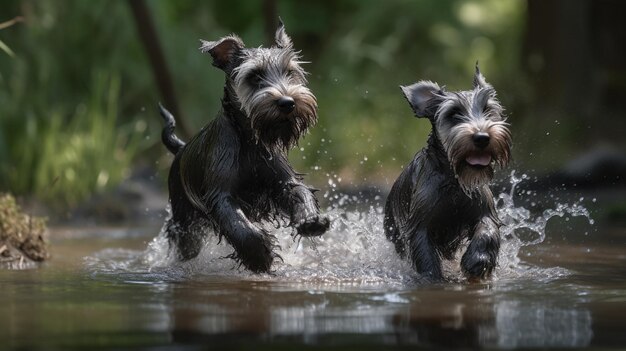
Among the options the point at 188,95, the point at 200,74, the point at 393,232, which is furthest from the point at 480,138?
the point at 200,74

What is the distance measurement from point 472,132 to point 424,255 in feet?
2.69

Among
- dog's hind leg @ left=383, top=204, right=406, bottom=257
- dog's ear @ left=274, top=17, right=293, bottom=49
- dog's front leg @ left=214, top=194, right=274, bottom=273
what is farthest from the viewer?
dog's hind leg @ left=383, top=204, right=406, bottom=257

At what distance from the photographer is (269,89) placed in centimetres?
762

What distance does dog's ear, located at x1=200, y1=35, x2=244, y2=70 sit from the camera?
26.2 ft

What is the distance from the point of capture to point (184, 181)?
8.56 metres

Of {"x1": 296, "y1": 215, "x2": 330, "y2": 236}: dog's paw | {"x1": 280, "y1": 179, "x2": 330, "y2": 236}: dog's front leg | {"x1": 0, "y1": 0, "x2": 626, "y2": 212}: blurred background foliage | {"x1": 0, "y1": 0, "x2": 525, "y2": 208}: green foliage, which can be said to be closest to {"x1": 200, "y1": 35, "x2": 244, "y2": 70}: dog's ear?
{"x1": 280, "y1": 179, "x2": 330, "y2": 236}: dog's front leg

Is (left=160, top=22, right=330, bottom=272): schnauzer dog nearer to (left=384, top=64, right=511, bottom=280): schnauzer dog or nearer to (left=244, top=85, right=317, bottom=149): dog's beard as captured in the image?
(left=244, top=85, right=317, bottom=149): dog's beard

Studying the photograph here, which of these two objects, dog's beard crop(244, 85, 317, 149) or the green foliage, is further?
the green foliage

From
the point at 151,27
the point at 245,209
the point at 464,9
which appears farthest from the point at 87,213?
the point at 464,9

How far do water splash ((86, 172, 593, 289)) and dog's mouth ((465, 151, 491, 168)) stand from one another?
2.37ft

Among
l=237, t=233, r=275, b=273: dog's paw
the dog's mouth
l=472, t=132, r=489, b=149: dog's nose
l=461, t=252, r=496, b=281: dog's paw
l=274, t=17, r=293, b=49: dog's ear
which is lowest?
l=461, t=252, r=496, b=281: dog's paw

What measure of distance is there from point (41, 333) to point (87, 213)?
748 cm

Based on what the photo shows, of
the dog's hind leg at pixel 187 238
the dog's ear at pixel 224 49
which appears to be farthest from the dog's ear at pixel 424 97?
the dog's hind leg at pixel 187 238

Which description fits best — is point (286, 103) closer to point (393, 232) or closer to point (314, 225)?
point (314, 225)
